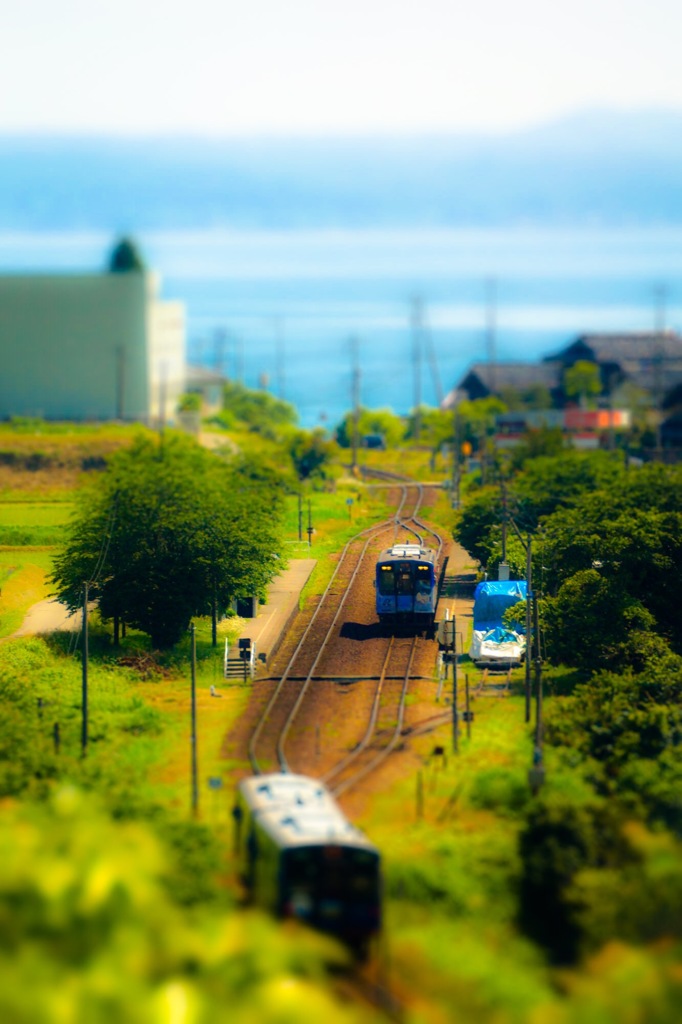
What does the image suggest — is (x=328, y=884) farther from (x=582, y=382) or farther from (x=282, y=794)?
(x=582, y=382)

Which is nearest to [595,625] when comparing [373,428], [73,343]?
[373,428]

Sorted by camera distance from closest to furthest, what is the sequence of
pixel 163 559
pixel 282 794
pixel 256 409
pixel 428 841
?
pixel 282 794 < pixel 428 841 < pixel 163 559 < pixel 256 409

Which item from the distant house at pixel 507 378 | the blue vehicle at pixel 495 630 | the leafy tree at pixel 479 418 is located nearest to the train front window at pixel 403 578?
the blue vehicle at pixel 495 630

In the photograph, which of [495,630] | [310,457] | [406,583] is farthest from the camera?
[310,457]

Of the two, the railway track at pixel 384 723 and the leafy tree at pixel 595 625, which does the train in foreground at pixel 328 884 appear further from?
the leafy tree at pixel 595 625

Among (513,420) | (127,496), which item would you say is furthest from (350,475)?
(127,496)

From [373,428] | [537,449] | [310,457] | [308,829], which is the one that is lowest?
[308,829]

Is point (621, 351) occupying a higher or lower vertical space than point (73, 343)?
higher
